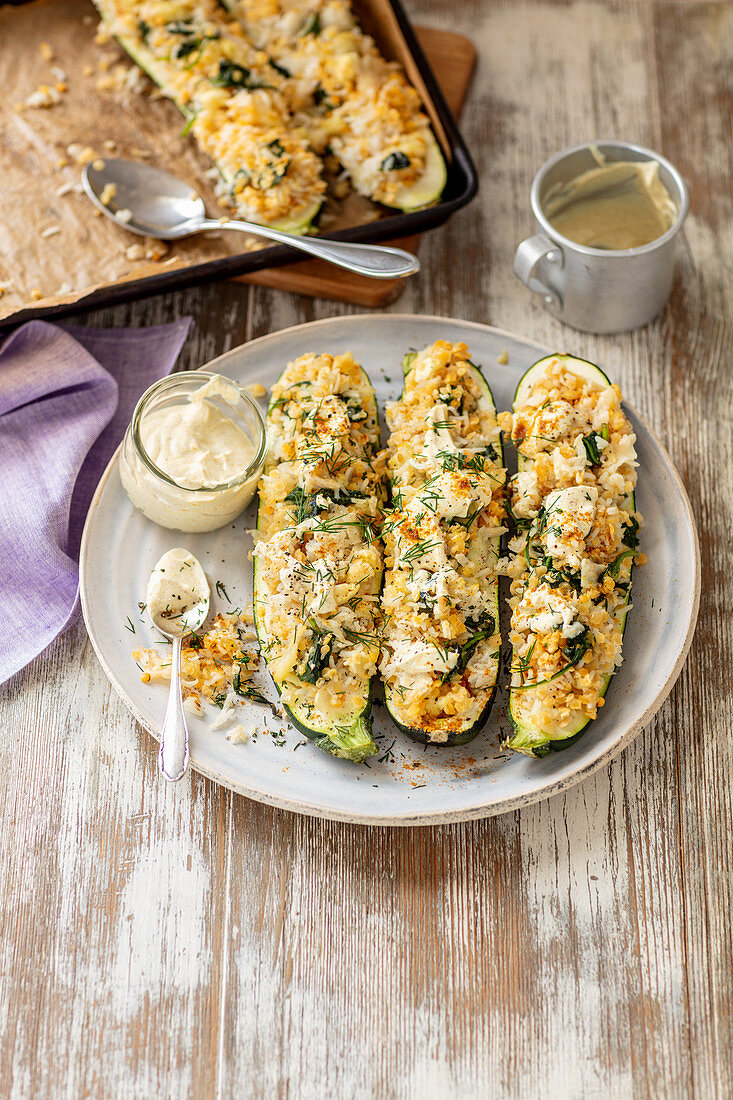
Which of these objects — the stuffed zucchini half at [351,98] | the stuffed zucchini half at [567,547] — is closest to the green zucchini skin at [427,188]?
the stuffed zucchini half at [351,98]

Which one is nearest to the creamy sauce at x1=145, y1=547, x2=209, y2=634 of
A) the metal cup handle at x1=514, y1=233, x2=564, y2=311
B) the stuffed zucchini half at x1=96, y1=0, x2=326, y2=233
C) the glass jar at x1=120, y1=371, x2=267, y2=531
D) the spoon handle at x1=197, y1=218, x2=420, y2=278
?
the glass jar at x1=120, y1=371, x2=267, y2=531

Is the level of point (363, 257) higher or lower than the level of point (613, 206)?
higher

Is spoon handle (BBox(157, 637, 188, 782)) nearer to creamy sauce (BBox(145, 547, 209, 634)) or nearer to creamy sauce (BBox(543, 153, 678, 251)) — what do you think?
creamy sauce (BBox(145, 547, 209, 634))

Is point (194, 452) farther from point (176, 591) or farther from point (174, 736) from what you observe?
point (174, 736)

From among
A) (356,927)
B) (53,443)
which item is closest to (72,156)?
(53,443)

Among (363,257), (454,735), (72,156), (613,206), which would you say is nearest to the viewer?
(454,735)

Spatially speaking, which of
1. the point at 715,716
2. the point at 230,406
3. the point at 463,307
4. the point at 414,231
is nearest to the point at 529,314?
the point at 463,307
